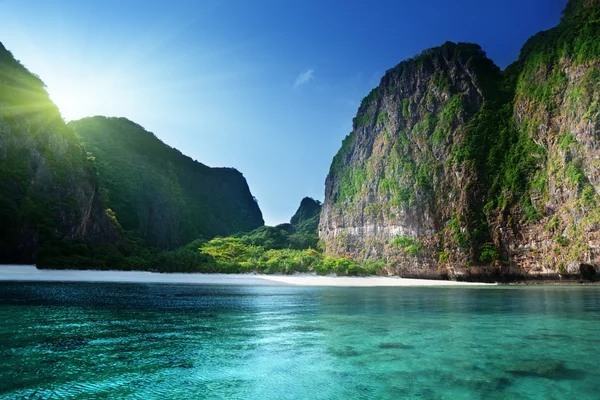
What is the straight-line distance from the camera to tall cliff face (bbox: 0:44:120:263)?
5784 centimetres

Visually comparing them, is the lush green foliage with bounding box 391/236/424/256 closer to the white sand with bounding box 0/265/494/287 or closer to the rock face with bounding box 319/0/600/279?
the rock face with bounding box 319/0/600/279

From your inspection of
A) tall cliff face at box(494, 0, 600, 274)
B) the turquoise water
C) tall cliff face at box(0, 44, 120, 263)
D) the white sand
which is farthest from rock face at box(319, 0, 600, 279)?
tall cliff face at box(0, 44, 120, 263)

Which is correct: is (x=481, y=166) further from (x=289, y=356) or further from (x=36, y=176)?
(x=289, y=356)

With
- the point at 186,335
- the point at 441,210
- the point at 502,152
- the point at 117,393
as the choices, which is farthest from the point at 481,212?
the point at 117,393

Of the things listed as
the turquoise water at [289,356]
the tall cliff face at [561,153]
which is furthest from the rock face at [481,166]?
the turquoise water at [289,356]

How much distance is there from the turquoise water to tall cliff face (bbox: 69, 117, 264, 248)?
391ft

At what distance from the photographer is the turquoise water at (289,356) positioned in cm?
898

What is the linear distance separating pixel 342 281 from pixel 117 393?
2819 inches

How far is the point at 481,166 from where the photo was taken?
103688 millimetres

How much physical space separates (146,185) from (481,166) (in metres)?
116

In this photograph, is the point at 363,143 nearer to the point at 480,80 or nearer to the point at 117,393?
the point at 480,80

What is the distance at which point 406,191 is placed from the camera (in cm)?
11419

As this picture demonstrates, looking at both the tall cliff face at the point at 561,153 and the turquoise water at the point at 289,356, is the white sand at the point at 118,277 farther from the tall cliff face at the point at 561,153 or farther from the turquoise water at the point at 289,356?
the tall cliff face at the point at 561,153

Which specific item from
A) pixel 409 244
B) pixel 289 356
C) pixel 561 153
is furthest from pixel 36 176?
pixel 561 153
